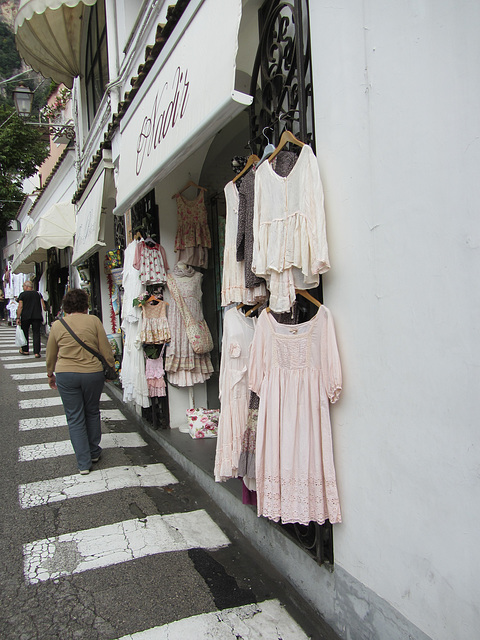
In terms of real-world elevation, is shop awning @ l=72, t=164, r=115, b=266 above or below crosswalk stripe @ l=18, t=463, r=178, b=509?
above

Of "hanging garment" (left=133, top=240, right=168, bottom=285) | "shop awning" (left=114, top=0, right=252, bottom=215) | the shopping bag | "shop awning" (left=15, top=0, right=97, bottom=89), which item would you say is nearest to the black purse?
"hanging garment" (left=133, top=240, right=168, bottom=285)

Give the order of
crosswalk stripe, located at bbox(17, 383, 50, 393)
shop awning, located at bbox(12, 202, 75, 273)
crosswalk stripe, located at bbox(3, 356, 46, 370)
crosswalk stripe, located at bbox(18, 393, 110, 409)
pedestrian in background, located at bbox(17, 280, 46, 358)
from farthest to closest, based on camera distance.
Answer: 1. pedestrian in background, located at bbox(17, 280, 46, 358)
2. shop awning, located at bbox(12, 202, 75, 273)
3. crosswalk stripe, located at bbox(3, 356, 46, 370)
4. crosswalk stripe, located at bbox(17, 383, 50, 393)
5. crosswalk stripe, located at bbox(18, 393, 110, 409)

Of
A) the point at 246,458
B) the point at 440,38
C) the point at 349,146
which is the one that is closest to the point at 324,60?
the point at 349,146

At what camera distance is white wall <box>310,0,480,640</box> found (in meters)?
1.63

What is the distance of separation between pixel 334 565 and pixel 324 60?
258cm

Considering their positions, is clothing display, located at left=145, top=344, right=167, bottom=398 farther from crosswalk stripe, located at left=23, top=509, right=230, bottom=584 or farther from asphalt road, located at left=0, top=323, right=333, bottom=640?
crosswalk stripe, located at left=23, top=509, right=230, bottom=584

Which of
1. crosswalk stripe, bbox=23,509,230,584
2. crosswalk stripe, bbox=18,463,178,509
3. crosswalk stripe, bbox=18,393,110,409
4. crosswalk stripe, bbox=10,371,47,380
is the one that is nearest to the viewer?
crosswalk stripe, bbox=23,509,230,584

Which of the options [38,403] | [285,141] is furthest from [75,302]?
[38,403]

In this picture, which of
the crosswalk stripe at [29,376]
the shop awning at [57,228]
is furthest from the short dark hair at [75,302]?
the shop awning at [57,228]

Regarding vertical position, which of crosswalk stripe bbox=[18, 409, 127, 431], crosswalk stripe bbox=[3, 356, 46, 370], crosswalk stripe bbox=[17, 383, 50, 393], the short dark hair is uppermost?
the short dark hair

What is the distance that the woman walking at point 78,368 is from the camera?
4484 mm

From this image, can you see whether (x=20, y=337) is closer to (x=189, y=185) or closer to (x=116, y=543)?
(x=189, y=185)

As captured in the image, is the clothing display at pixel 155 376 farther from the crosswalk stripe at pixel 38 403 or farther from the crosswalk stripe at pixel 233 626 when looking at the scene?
the crosswalk stripe at pixel 233 626

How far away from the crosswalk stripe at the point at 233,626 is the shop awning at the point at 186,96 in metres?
2.76
